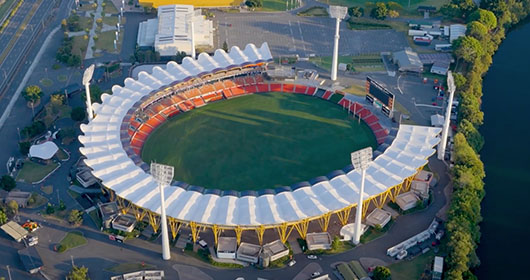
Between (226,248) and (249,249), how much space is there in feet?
15.3

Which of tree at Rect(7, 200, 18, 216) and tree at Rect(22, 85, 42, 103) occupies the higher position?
tree at Rect(22, 85, 42, 103)

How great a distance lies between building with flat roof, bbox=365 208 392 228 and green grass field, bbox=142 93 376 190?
20.6 metres

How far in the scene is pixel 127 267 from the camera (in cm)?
13462

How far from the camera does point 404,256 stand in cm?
13662

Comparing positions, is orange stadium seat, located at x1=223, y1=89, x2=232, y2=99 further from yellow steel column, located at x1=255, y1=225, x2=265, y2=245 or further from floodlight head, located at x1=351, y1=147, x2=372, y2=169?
floodlight head, located at x1=351, y1=147, x2=372, y2=169

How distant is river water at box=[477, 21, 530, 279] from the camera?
466ft

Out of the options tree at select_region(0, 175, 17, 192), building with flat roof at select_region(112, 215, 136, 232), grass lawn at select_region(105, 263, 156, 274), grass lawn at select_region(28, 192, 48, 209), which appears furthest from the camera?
tree at select_region(0, 175, 17, 192)

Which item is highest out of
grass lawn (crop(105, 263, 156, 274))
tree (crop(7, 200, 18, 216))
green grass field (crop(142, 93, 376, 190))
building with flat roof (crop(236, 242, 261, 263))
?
green grass field (crop(142, 93, 376, 190))

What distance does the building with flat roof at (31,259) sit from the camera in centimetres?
13362

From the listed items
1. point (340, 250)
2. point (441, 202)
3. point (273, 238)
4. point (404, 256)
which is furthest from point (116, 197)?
point (441, 202)

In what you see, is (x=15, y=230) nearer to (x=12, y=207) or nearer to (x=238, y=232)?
(x=12, y=207)

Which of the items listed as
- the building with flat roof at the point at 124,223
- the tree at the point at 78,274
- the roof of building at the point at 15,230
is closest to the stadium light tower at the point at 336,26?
the building with flat roof at the point at 124,223

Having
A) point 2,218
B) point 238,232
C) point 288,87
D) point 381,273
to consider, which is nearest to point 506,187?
point 381,273

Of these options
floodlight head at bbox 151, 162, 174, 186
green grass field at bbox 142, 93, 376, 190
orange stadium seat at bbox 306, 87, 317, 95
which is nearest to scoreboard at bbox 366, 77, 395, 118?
green grass field at bbox 142, 93, 376, 190
